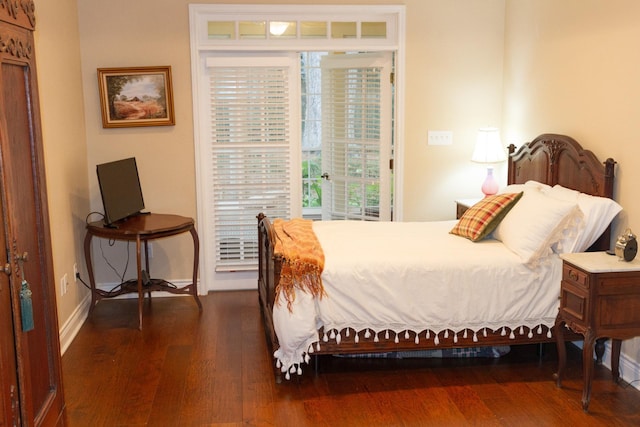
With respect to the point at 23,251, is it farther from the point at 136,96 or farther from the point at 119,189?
the point at 136,96

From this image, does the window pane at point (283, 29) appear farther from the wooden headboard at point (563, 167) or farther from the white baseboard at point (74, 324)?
the white baseboard at point (74, 324)

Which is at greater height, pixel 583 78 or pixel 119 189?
pixel 583 78

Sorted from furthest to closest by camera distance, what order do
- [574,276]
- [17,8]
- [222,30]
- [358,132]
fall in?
[358,132], [222,30], [574,276], [17,8]

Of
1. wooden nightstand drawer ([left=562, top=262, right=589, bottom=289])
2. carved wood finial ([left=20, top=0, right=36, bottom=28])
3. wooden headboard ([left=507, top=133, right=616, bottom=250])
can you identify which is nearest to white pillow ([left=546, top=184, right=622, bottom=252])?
wooden headboard ([left=507, top=133, right=616, bottom=250])

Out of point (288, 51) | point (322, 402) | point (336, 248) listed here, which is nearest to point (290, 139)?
point (288, 51)

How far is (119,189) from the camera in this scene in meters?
5.10

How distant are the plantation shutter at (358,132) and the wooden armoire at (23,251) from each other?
3210mm

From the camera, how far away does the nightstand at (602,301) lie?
346 centimetres

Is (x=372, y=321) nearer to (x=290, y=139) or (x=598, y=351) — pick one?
(x=598, y=351)

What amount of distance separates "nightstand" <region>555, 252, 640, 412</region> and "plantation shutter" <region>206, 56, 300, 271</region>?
2.78 meters

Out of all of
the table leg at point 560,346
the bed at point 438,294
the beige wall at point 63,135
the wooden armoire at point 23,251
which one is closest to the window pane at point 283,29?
the beige wall at point 63,135

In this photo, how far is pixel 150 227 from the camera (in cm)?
492

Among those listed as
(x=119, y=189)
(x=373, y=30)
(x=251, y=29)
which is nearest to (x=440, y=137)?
(x=373, y=30)

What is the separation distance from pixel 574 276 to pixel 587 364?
459 millimetres
